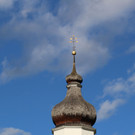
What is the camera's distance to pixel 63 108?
45125mm

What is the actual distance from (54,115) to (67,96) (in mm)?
1981

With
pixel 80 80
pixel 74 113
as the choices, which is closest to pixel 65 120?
pixel 74 113

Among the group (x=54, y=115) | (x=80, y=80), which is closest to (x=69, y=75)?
(x=80, y=80)

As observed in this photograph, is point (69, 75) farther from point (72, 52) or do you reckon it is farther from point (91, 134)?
point (91, 134)

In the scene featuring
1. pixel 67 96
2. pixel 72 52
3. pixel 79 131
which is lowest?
pixel 79 131

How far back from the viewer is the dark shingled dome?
1759 inches

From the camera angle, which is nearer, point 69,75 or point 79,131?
point 79,131

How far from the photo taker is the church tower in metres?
44.4

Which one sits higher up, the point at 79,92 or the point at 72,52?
the point at 72,52

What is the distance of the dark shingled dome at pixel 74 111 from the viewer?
44.7 m

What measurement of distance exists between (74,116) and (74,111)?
40 cm

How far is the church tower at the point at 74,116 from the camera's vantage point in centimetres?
4438

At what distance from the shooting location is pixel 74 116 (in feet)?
147

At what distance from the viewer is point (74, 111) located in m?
44.7
